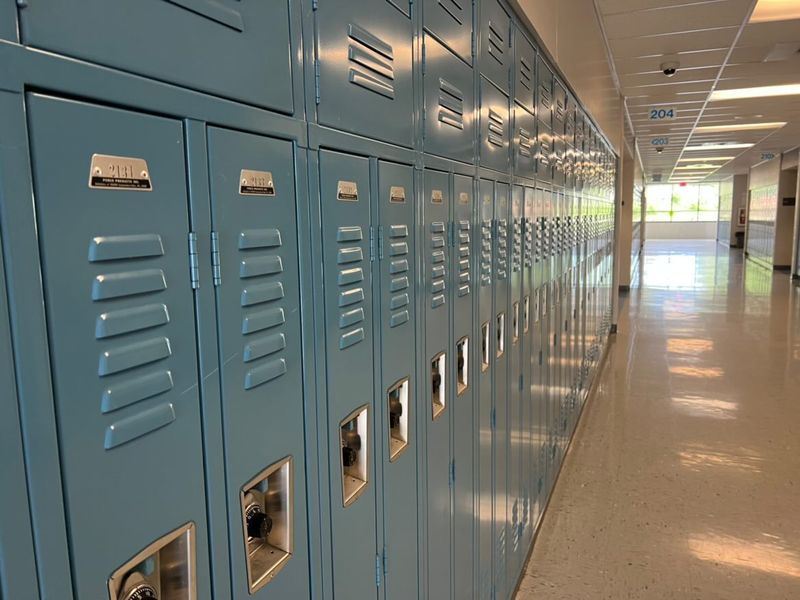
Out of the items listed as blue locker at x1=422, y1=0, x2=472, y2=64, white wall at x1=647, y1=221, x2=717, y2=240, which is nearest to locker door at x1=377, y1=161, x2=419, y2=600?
blue locker at x1=422, y1=0, x2=472, y2=64

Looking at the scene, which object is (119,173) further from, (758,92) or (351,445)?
(758,92)

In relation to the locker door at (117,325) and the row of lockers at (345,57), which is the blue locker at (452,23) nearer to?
the row of lockers at (345,57)

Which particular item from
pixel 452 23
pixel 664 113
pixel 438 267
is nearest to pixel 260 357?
pixel 438 267

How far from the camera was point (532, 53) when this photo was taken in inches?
107

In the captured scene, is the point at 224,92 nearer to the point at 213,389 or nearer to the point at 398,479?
the point at 213,389

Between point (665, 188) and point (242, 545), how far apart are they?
36.0m

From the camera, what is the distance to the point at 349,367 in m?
1.26

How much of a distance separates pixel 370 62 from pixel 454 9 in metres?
0.63

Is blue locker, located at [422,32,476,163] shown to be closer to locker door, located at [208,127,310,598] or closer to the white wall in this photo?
locker door, located at [208,127,310,598]

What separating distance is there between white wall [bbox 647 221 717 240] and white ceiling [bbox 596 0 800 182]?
957 inches

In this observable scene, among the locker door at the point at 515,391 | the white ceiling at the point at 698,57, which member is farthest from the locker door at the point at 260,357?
the white ceiling at the point at 698,57

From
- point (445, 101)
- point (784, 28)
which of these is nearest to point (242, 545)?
point (445, 101)

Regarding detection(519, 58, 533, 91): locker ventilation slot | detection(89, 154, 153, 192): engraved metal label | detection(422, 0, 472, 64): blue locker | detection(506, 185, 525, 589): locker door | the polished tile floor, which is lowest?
the polished tile floor

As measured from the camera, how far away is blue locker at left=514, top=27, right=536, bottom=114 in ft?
8.14
